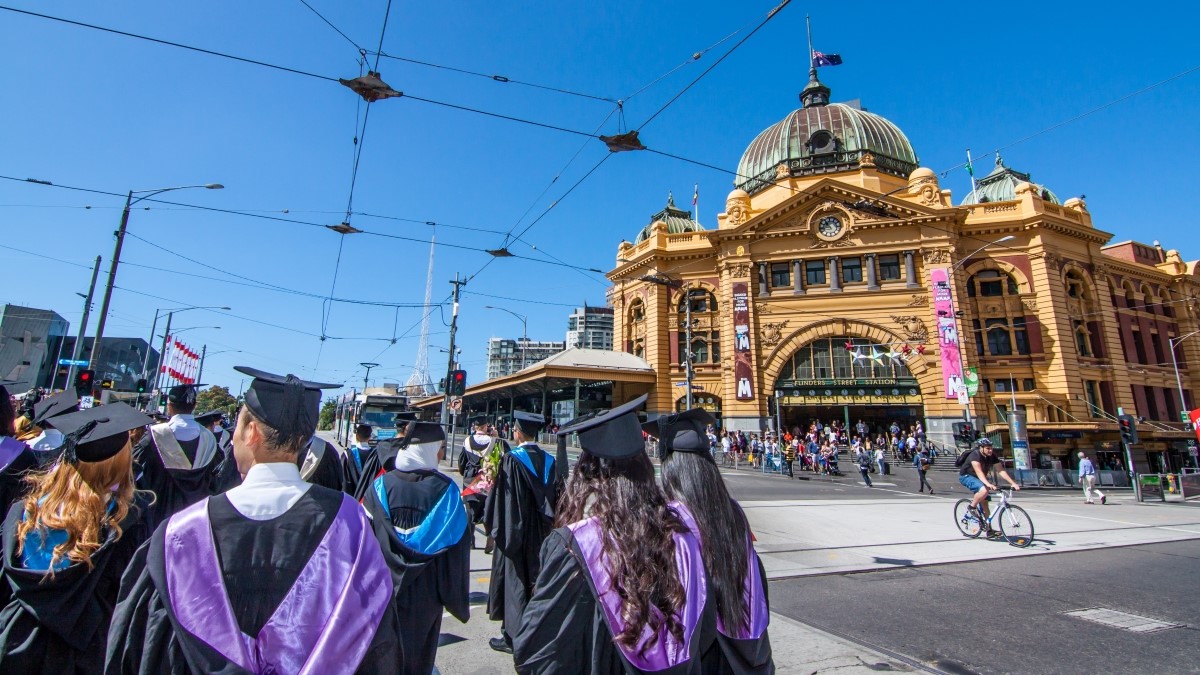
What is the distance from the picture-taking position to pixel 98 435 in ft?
8.86

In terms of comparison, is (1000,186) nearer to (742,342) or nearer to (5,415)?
(742,342)

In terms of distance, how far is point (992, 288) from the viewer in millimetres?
36750

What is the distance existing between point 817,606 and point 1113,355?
42.4 m

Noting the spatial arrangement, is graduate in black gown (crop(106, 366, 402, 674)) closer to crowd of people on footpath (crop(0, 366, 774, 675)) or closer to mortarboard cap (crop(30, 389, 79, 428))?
crowd of people on footpath (crop(0, 366, 774, 675))

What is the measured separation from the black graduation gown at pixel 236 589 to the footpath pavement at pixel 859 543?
285 centimetres

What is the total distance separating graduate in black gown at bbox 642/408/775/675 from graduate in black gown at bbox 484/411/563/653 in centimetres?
217

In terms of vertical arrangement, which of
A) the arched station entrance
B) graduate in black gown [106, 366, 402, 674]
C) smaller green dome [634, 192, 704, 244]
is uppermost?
smaller green dome [634, 192, 704, 244]

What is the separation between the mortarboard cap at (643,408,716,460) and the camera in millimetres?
2908

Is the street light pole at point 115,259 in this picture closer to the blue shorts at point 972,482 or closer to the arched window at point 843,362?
the blue shorts at point 972,482

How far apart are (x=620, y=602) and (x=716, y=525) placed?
62 cm

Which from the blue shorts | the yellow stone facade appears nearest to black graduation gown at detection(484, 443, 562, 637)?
the blue shorts

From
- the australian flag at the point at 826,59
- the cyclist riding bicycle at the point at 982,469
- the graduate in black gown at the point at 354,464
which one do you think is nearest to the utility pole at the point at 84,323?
the graduate in black gown at the point at 354,464

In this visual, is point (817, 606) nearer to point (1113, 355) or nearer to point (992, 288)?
point (992, 288)

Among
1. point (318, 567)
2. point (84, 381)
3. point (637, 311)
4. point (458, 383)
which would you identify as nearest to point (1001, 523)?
point (318, 567)
